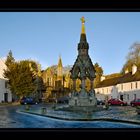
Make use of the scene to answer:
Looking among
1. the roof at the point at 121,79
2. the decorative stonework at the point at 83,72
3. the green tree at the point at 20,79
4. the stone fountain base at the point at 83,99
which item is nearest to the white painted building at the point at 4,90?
the green tree at the point at 20,79

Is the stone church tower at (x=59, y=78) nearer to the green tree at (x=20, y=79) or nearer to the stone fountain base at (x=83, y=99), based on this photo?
the green tree at (x=20, y=79)

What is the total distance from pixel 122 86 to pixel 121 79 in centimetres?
202

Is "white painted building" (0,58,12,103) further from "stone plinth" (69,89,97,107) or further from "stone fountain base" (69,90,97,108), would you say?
"stone plinth" (69,89,97,107)

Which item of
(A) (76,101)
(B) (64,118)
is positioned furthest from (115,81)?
(B) (64,118)

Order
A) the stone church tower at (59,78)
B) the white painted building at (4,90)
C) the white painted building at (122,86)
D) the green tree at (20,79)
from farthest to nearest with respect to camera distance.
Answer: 1. the stone church tower at (59,78)
2. the white painted building at (4,90)
3. the white painted building at (122,86)
4. the green tree at (20,79)

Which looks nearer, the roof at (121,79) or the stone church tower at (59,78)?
the roof at (121,79)

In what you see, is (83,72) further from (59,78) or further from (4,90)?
(59,78)

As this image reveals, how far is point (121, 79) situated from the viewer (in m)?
46.5

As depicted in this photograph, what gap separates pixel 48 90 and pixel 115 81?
10.6 meters

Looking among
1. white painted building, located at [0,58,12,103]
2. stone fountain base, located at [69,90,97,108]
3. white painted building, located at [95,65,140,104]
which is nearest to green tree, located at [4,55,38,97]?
white painted building, located at [0,58,12,103]

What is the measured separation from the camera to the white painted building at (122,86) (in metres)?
43.9
